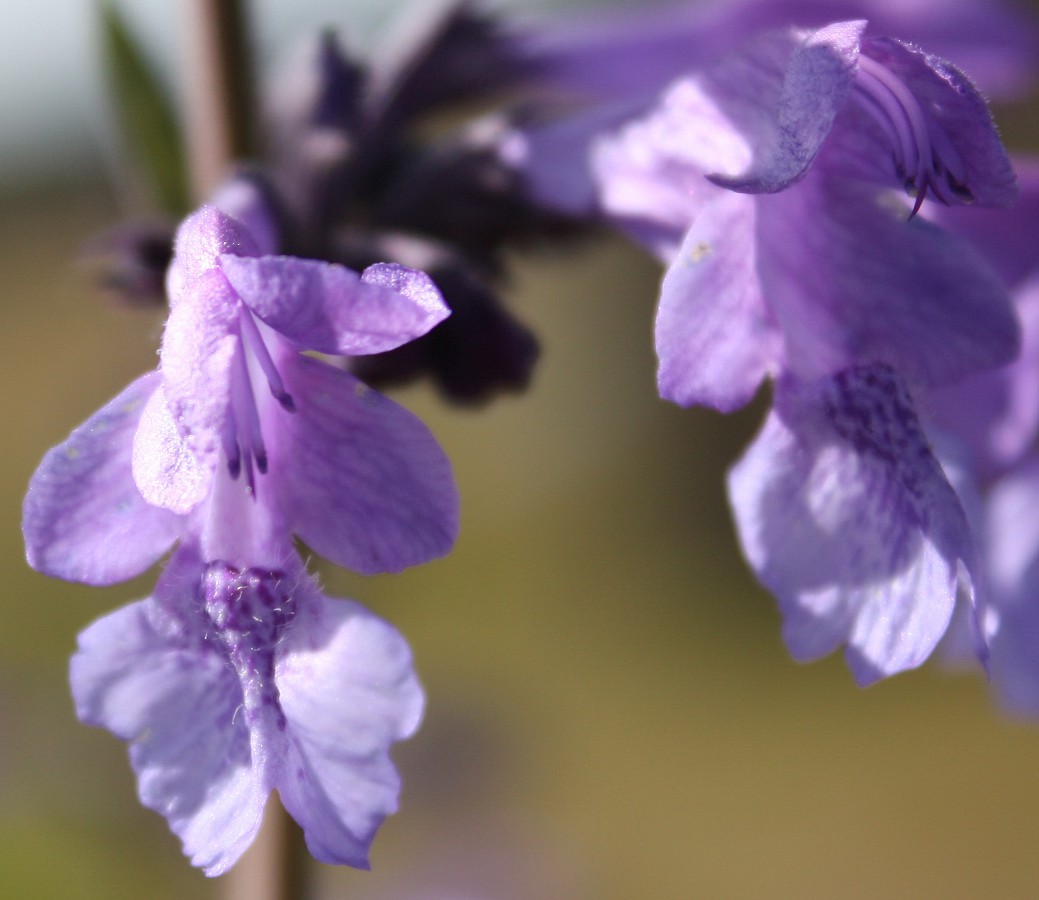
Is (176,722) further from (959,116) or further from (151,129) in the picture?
(151,129)

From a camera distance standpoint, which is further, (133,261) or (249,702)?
(133,261)

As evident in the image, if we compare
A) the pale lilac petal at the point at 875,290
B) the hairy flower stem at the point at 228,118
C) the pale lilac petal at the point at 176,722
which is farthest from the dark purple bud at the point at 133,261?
the pale lilac petal at the point at 875,290

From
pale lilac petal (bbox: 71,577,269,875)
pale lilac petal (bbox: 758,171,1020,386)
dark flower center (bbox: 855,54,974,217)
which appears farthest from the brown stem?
dark flower center (bbox: 855,54,974,217)

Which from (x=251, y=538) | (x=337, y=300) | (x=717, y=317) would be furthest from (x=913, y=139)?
(x=251, y=538)

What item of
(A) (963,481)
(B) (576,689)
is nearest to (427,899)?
(A) (963,481)

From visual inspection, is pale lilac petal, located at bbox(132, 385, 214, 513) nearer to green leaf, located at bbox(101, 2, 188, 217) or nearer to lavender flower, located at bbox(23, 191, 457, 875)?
lavender flower, located at bbox(23, 191, 457, 875)

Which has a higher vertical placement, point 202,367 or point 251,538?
point 202,367
